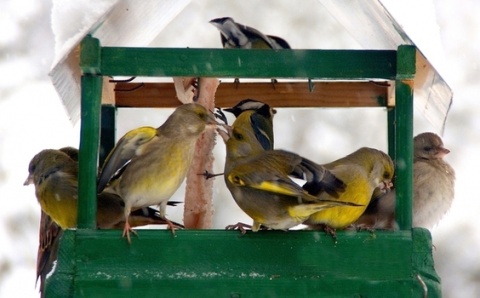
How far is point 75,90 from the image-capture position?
16.4 feet

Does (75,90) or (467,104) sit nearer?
(75,90)

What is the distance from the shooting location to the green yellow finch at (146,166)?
448 centimetres

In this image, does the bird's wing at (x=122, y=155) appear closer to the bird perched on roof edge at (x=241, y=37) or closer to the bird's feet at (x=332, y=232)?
the bird's feet at (x=332, y=232)

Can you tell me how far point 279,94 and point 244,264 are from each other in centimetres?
168

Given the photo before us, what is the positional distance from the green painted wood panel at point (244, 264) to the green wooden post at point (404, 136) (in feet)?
0.43

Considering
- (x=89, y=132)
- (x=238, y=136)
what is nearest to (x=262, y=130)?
(x=238, y=136)

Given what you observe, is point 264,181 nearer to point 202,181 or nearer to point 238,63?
point 238,63

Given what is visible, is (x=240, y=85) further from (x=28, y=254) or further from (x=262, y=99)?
(x=28, y=254)

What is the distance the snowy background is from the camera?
9.95 metres

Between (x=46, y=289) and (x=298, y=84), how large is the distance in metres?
2.12

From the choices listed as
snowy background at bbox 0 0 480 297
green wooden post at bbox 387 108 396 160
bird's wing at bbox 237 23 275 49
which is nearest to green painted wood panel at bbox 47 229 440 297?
green wooden post at bbox 387 108 396 160

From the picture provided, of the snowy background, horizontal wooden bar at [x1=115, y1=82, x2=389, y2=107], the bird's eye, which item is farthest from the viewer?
the snowy background

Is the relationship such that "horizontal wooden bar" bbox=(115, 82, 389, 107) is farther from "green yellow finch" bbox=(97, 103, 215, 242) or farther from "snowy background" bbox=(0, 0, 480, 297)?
"snowy background" bbox=(0, 0, 480, 297)

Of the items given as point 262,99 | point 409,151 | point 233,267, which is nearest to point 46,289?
point 233,267
